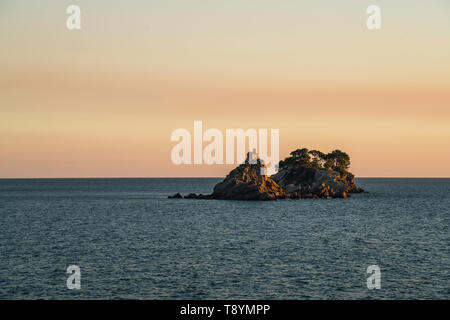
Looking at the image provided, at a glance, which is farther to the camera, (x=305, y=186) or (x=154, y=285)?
(x=305, y=186)

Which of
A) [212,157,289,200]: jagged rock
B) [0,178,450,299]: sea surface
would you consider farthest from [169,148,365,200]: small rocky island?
[0,178,450,299]: sea surface

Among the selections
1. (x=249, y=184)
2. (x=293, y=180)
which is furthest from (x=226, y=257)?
(x=293, y=180)

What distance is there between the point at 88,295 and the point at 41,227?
5051 cm

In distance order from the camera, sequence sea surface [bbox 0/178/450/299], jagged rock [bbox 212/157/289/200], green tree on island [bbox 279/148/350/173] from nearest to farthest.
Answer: sea surface [bbox 0/178/450/299]
jagged rock [bbox 212/157/289/200]
green tree on island [bbox 279/148/350/173]

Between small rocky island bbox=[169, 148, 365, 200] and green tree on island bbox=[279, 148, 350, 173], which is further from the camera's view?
green tree on island bbox=[279, 148, 350, 173]

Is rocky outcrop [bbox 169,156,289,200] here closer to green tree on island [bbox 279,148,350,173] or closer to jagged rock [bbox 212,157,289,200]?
jagged rock [bbox 212,157,289,200]

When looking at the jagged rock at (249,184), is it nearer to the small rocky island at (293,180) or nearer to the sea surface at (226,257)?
the small rocky island at (293,180)

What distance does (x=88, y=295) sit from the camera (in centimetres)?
3641

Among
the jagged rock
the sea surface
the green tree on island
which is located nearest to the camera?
the sea surface

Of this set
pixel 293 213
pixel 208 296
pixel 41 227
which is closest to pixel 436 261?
pixel 208 296

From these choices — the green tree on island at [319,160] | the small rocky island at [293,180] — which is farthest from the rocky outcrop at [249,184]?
the green tree on island at [319,160]

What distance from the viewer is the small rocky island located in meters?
144
